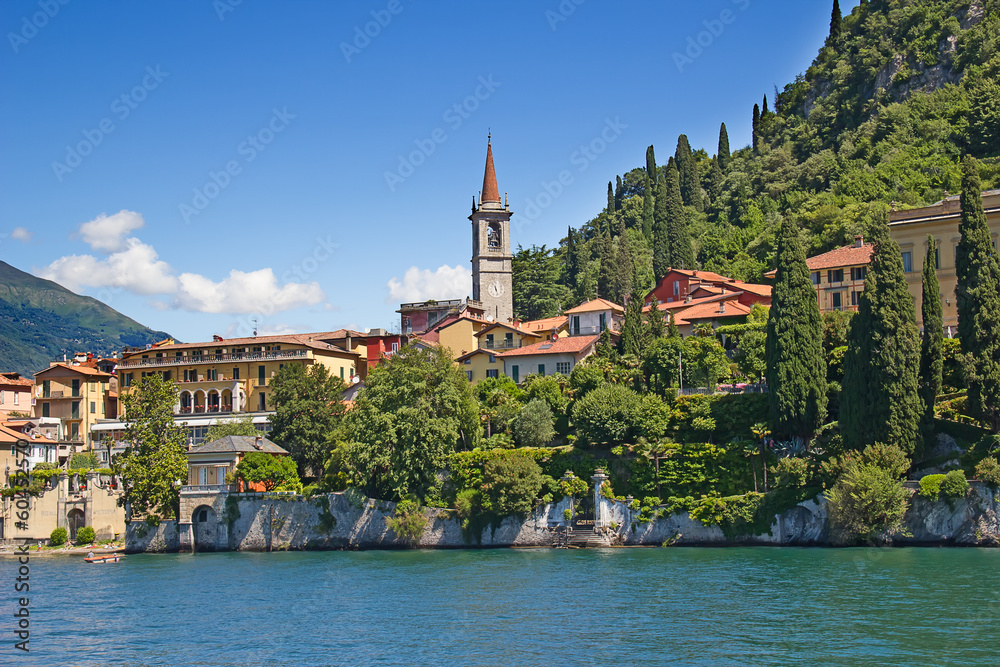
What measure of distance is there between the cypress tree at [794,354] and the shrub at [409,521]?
1813 cm

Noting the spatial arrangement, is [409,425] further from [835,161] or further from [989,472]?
[835,161]

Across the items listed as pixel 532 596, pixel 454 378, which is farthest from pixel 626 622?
pixel 454 378

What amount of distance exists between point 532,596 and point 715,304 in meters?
35.9

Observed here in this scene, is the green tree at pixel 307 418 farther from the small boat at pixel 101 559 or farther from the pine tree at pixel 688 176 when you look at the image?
the pine tree at pixel 688 176

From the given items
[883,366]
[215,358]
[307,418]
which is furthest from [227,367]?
[883,366]

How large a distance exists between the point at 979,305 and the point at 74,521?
5037 centimetres

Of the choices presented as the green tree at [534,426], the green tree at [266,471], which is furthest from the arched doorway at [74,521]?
the green tree at [534,426]

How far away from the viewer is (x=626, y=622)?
3047 cm

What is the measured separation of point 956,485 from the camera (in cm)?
4191

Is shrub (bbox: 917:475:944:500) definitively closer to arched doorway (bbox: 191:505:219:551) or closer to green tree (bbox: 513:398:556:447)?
green tree (bbox: 513:398:556:447)

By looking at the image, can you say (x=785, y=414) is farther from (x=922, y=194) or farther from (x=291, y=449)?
(x=922, y=194)

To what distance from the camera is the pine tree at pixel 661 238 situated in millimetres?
94750

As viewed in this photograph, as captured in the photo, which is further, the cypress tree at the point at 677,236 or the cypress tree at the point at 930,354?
the cypress tree at the point at 677,236

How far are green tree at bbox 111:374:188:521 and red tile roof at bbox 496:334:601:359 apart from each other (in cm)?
2155
